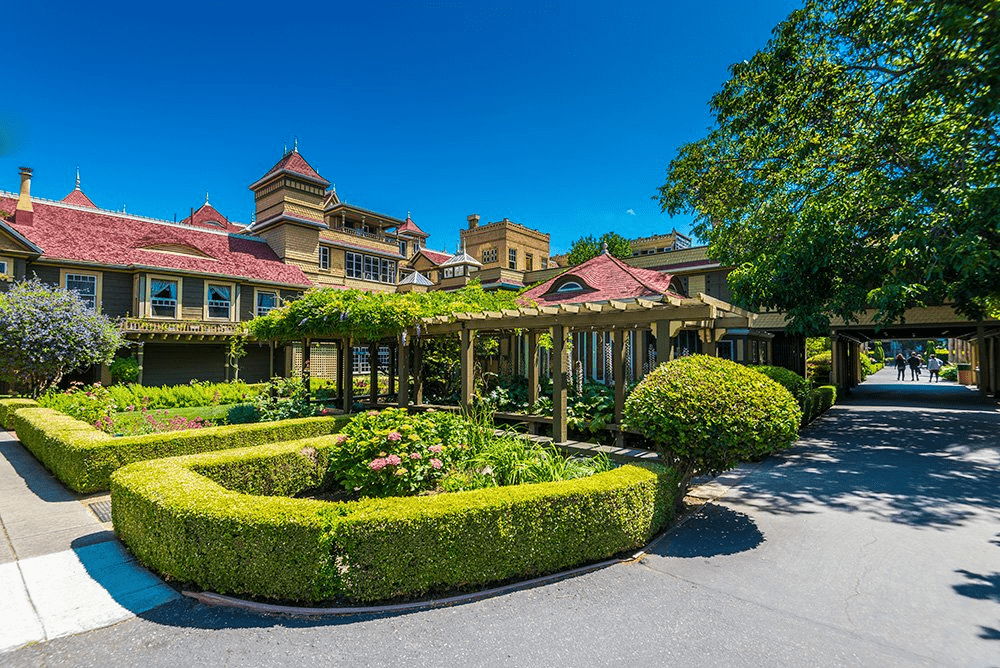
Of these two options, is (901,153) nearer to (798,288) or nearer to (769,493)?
(798,288)

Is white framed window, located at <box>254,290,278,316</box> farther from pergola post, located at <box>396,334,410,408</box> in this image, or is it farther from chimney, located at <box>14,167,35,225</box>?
pergola post, located at <box>396,334,410,408</box>

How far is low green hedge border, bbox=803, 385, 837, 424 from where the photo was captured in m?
13.9

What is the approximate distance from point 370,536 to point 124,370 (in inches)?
840

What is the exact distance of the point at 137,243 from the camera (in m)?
22.8

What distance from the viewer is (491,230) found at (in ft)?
139

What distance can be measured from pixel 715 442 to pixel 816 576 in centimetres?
147

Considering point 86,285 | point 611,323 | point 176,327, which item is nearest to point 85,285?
point 86,285

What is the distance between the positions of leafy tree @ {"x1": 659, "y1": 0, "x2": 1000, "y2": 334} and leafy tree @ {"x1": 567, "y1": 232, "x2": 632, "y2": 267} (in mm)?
16932

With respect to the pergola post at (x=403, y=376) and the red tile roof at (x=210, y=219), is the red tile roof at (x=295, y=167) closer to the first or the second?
the red tile roof at (x=210, y=219)

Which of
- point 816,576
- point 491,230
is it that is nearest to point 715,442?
point 816,576

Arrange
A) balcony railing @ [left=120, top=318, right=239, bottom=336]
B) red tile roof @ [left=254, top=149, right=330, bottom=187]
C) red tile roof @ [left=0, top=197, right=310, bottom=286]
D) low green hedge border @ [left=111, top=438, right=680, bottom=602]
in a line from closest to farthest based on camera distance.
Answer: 1. low green hedge border @ [left=111, top=438, right=680, bottom=602]
2. balcony railing @ [left=120, top=318, right=239, bottom=336]
3. red tile roof @ [left=0, top=197, right=310, bottom=286]
4. red tile roof @ [left=254, top=149, right=330, bottom=187]

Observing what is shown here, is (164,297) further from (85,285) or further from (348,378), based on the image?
(348,378)

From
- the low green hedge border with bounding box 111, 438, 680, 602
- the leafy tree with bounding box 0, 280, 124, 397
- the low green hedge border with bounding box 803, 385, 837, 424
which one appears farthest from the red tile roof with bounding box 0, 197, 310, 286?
the low green hedge border with bounding box 803, 385, 837, 424

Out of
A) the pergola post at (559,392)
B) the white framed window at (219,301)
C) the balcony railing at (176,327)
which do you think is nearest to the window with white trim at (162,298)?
the balcony railing at (176,327)
